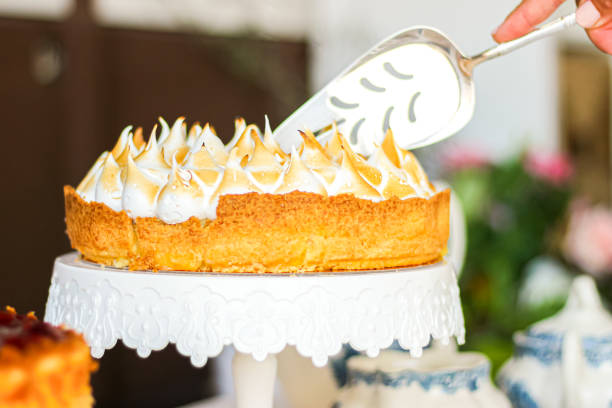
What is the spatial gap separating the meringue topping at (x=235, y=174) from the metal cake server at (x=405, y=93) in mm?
58

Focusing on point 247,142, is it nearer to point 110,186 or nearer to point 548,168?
point 110,186

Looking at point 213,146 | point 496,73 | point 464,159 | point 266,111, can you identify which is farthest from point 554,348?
point 266,111

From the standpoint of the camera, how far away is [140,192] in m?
0.77

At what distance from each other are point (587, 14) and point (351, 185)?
347 mm

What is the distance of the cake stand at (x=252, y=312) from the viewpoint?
69 centimetres

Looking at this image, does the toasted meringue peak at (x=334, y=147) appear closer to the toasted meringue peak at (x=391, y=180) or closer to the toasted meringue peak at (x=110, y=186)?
the toasted meringue peak at (x=391, y=180)

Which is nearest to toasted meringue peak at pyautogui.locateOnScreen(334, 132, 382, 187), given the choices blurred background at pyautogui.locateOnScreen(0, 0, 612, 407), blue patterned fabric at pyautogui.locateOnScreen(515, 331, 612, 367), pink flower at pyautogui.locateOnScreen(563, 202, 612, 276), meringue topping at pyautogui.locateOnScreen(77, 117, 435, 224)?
meringue topping at pyautogui.locateOnScreen(77, 117, 435, 224)

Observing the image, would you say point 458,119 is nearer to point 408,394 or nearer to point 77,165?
point 408,394

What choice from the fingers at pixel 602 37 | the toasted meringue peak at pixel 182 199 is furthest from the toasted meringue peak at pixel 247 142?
the fingers at pixel 602 37

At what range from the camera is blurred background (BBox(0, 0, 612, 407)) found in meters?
2.07

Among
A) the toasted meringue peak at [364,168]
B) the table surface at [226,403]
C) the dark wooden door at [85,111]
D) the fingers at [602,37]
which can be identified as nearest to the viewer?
the toasted meringue peak at [364,168]

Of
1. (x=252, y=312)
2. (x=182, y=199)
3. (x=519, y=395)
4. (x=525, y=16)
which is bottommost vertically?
(x=519, y=395)

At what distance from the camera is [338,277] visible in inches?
27.9

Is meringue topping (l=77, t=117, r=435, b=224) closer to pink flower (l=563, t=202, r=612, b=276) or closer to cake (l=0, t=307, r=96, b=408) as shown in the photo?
cake (l=0, t=307, r=96, b=408)
